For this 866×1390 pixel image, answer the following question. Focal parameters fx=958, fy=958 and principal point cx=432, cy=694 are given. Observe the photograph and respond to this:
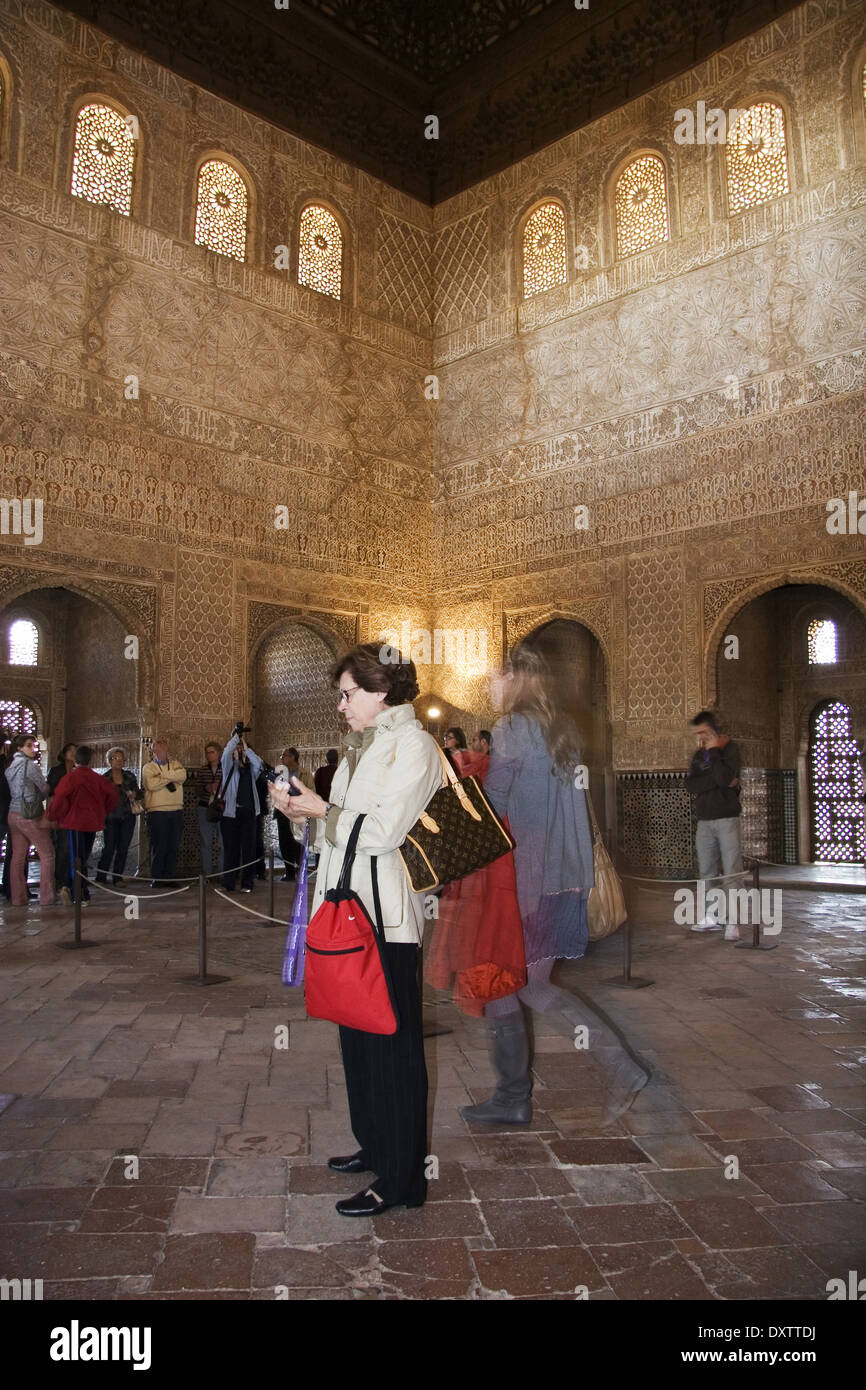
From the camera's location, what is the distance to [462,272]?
14.7m

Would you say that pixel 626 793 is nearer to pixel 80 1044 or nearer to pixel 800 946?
pixel 800 946

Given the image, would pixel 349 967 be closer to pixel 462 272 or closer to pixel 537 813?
pixel 537 813

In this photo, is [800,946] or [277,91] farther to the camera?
[277,91]

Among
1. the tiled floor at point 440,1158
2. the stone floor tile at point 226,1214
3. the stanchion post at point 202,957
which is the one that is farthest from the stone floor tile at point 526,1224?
the stanchion post at point 202,957

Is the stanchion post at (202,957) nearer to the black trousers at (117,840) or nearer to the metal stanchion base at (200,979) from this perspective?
the metal stanchion base at (200,979)

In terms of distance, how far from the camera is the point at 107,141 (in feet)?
38.3

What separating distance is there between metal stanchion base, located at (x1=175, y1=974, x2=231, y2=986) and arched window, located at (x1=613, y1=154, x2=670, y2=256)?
10852mm

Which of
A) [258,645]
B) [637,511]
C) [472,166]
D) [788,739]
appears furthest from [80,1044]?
[472,166]

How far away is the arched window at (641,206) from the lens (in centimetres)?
1257

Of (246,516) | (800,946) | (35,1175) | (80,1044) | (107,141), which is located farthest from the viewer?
(246,516)

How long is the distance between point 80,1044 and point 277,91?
13377mm

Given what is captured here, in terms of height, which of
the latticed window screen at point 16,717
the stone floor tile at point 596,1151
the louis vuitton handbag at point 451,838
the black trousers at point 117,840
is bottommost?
the stone floor tile at point 596,1151

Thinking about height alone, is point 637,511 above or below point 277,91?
below

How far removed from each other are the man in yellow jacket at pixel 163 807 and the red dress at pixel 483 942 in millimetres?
7814
